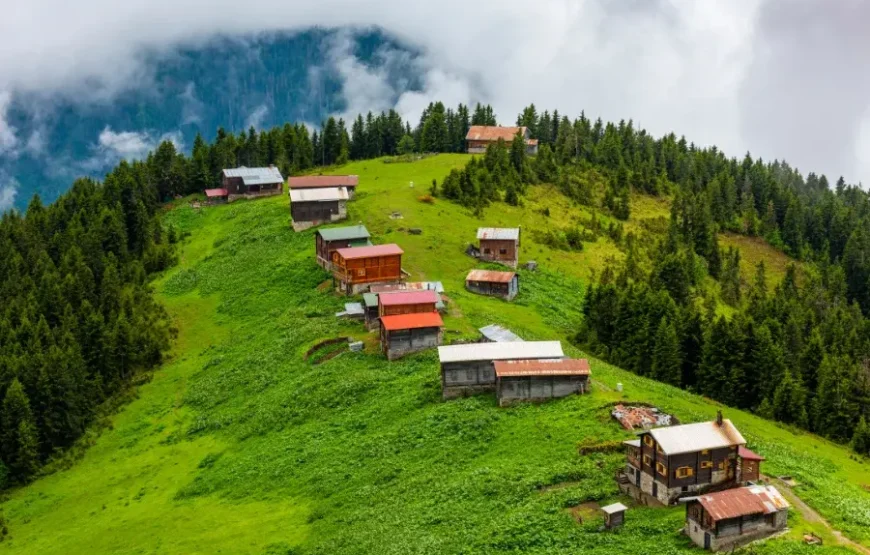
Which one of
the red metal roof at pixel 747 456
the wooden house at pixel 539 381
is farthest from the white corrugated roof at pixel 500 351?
the red metal roof at pixel 747 456

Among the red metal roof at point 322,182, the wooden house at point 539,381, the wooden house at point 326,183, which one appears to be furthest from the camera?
the red metal roof at point 322,182

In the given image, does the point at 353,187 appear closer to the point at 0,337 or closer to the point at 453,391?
the point at 0,337

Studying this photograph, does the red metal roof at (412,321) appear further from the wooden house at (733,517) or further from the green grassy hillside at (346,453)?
the wooden house at (733,517)

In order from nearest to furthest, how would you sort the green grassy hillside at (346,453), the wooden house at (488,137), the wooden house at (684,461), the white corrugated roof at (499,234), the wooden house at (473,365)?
the wooden house at (684,461), the green grassy hillside at (346,453), the wooden house at (473,365), the white corrugated roof at (499,234), the wooden house at (488,137)

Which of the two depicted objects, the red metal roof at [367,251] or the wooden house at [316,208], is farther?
the wooden house at [316,208]

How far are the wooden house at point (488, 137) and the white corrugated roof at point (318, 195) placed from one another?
60.8 m

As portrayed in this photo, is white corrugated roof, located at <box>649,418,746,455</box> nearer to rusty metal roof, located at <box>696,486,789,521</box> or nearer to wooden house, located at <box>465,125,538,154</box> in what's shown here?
rusty metal roof, located at <box>696,486,789,521</box>

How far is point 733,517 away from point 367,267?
203 ft

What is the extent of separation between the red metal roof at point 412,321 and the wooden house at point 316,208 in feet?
153

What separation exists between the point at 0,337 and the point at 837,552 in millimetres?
93135

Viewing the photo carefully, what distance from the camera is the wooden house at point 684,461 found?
48.3 metres

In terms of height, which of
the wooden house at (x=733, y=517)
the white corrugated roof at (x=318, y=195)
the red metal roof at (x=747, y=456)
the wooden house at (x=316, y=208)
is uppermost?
the white corrugated roof at (x=318, y=195)

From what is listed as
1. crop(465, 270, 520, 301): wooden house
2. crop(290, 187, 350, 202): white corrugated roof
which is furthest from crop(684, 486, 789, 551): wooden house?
crop(290, 187, 350, 202): white corrugated roof

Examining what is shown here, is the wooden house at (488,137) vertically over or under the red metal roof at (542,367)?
over
